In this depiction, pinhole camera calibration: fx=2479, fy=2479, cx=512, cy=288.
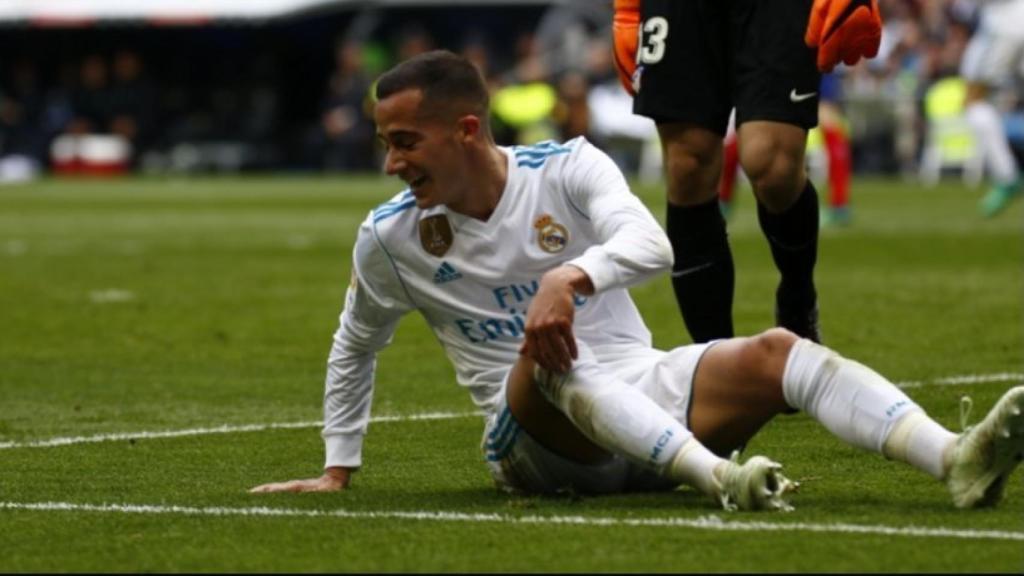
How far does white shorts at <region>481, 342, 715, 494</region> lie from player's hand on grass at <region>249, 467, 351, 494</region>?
415 mm

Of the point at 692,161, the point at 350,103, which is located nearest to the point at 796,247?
the point at 692,161

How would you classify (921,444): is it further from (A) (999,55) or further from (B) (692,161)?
(A) (999,55)

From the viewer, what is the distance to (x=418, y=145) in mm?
5359

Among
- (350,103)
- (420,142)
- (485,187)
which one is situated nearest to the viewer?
(420,142)

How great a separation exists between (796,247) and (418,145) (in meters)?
2.22

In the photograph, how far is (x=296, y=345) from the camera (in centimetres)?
1038

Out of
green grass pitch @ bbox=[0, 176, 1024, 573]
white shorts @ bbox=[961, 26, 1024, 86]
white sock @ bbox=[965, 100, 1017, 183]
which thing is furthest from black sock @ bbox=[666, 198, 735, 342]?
white sock @ bbox=[965, 100, 1017, 183]

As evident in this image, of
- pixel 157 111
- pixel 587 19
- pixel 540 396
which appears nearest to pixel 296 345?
pixel 540 396

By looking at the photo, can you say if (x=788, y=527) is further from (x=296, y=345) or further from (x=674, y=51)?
(x=296, y=345)

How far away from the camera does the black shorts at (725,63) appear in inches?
276

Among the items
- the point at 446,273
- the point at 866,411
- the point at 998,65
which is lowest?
the point at 998,65

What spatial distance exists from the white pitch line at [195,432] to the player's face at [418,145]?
1973mm

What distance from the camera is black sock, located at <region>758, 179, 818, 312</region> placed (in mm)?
7289

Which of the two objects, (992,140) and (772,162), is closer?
(772,162)
